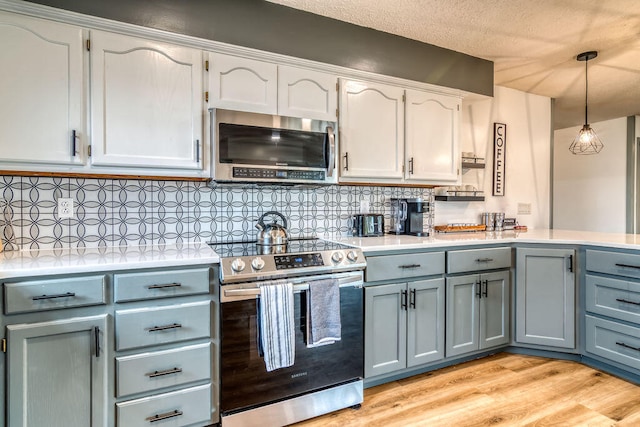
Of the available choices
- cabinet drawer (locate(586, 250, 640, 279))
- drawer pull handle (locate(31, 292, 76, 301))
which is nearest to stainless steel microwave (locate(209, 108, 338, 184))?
drawer pull handle (locate(31, 292, 76, 301))

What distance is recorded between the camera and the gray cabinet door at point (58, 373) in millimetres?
1443

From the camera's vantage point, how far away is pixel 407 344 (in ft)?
7.64

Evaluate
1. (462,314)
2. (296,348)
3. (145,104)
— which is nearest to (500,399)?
(462,314)

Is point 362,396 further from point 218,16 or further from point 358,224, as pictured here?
point 218,16

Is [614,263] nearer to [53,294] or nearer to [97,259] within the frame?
[97,259]

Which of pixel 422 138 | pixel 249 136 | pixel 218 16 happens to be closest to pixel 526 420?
pixel 422 138

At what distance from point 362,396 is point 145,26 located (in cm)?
241

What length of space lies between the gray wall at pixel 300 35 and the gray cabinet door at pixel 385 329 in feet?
5.27

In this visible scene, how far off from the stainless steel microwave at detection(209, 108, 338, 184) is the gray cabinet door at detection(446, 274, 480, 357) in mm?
1145

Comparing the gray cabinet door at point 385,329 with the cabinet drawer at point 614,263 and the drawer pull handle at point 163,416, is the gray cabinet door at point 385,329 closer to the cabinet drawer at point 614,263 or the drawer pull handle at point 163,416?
the drawer pull handle at point 163,416

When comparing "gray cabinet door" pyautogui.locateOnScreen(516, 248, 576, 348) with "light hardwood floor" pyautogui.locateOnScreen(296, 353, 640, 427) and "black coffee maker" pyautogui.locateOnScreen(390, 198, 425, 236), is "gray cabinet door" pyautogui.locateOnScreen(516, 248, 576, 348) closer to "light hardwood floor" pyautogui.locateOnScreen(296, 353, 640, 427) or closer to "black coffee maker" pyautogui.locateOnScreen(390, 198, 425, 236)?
"light hardwood floor" pyautogui.locateOnScreen(296, 353, 640, 427)

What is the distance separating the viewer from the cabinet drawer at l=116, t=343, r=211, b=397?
5.29 ft

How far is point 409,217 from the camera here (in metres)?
2.93

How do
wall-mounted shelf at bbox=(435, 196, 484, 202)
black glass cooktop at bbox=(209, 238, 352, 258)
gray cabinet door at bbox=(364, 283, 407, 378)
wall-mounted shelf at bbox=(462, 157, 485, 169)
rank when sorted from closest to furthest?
black glass cooktop at bbox=(209, 238, 352, 258) < gray cabinet door at bbox=(364, 283, 407, 378) < wall-mounted shelf at bbox=(435, 196, 484, 202) < wall-mounted shelf at bbox=(462, 157, 485, 169)
